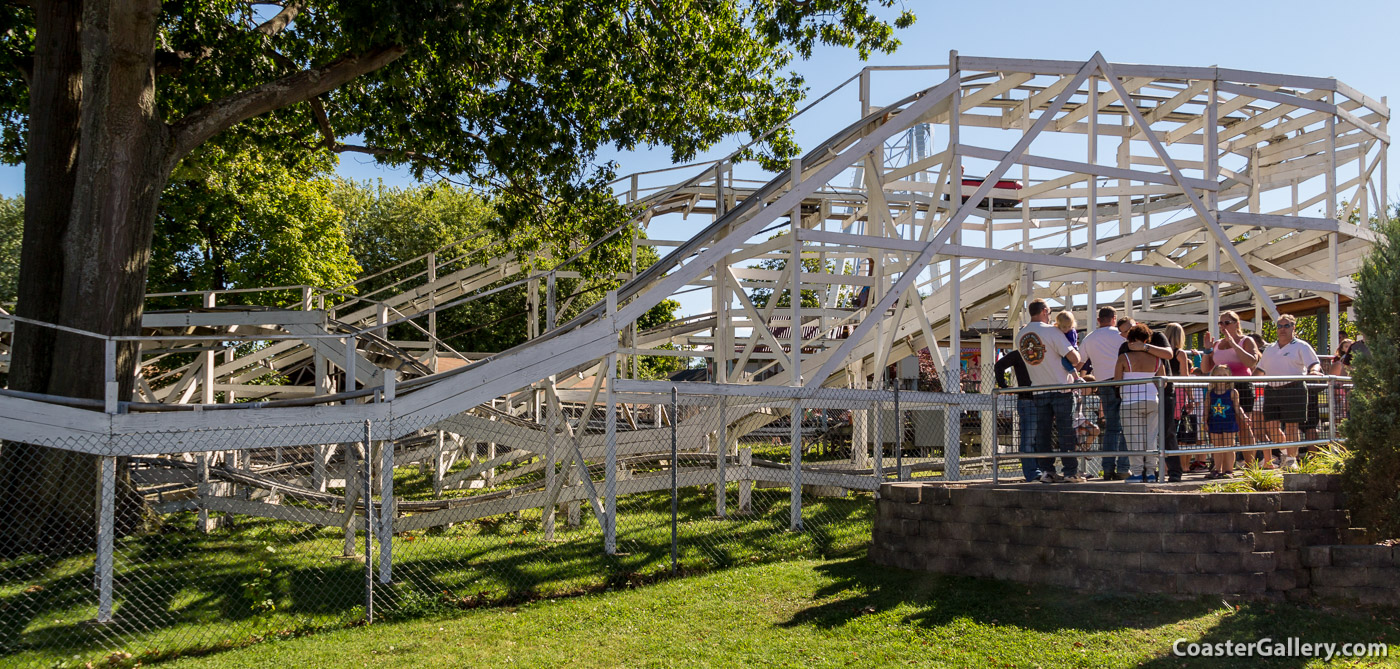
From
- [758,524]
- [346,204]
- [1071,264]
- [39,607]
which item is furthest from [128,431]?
[346,204]

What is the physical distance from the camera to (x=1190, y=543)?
7.63m

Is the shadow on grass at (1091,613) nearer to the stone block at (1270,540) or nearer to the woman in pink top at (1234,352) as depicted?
the stone block at (1270,540)

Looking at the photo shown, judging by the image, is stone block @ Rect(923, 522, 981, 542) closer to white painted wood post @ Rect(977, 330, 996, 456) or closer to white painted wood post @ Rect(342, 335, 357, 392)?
white painted wood post @ Rect(977, 330, 996, 456)

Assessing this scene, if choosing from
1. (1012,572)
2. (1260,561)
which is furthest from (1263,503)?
(1012,572)

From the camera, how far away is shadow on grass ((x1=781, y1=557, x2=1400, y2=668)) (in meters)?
6.78

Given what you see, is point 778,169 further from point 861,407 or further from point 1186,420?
point 1186,420

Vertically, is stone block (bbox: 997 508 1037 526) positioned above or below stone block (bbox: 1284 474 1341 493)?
below

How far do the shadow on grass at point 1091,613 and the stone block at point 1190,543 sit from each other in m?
0.39

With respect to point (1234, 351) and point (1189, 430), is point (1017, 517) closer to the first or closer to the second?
point (1189, 430)

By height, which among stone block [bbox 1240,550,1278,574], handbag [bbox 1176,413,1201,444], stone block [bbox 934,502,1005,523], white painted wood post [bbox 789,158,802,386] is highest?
white painted wood post [bbox 789,158,802,386]

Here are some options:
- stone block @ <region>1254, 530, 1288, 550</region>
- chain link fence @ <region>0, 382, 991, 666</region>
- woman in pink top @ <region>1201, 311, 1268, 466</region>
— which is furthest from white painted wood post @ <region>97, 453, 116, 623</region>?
woman in pink top @ <region>1201, 311, 1268, 466</region>

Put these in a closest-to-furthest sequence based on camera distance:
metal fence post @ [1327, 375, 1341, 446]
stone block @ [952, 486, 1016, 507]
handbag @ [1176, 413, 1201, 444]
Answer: stone block @ [952, 486, 1016, 507], metal fence post @ [1327, 375, 1341, 446], handbag @ [1176, 413, 1201, 444]

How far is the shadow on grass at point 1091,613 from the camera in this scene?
6777 mm

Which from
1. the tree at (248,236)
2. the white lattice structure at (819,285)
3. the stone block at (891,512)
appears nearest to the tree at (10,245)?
the tree at (248,236)
